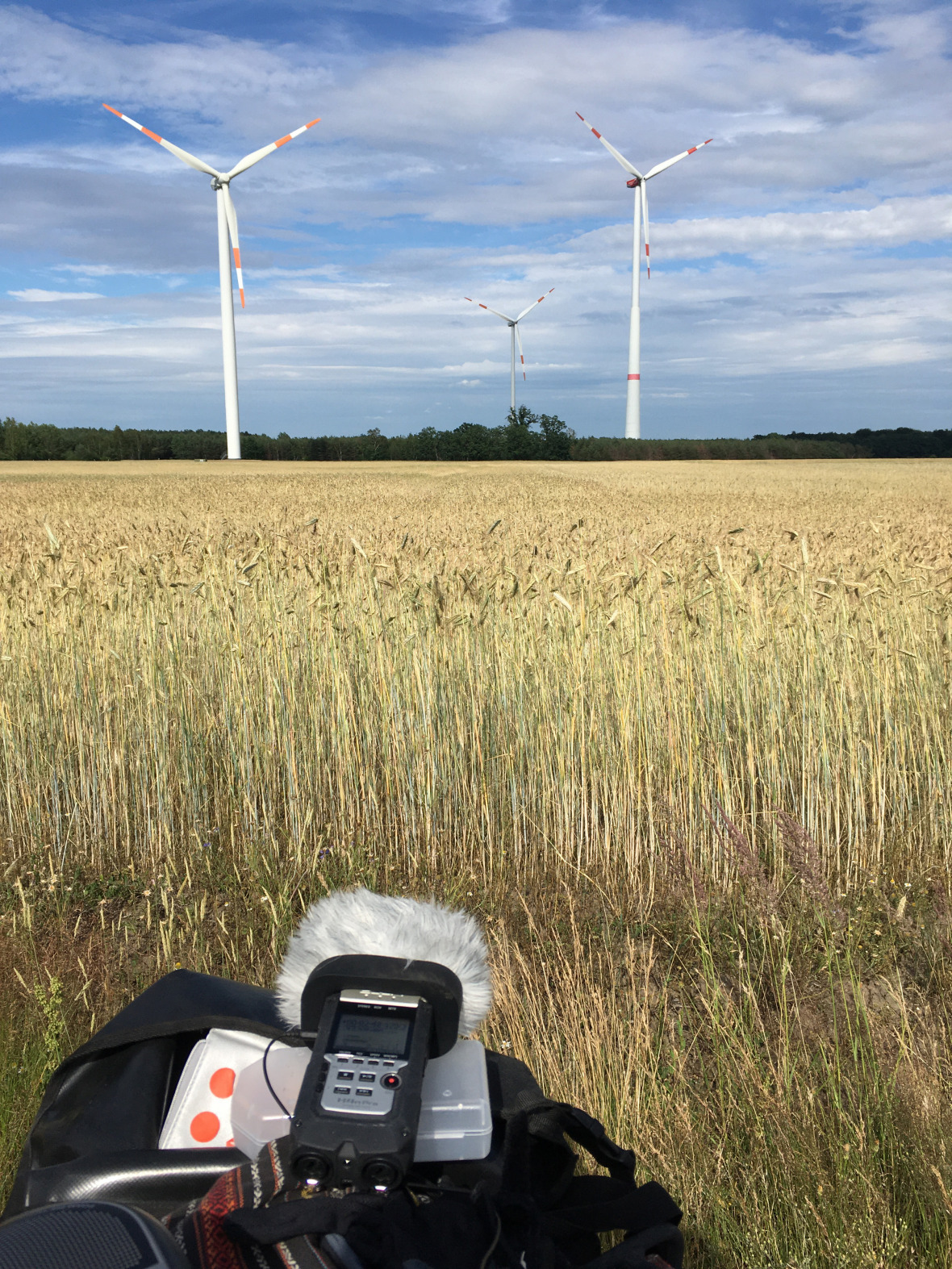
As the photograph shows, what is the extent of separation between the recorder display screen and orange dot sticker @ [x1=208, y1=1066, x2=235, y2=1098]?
350mm

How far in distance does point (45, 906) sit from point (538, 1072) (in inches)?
83.9

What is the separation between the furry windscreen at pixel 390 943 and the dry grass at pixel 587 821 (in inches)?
29.7

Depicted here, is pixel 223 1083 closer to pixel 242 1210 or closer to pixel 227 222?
pixel 242 1210

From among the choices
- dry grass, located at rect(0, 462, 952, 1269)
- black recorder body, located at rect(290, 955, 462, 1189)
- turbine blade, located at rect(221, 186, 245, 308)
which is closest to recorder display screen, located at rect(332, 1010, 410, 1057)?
black recorder body, located at rect(290, 955, 462, 1189)

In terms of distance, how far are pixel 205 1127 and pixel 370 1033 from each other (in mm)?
397

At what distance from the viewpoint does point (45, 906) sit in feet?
11.1

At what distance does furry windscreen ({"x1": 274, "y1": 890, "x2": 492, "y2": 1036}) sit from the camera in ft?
4.40

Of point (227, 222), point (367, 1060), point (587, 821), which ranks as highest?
point (227, 222)

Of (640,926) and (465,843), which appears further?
(465,843)

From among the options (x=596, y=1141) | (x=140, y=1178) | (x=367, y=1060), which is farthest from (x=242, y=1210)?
(x=596, y=1141)

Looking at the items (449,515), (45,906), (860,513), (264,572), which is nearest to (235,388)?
(449,515)

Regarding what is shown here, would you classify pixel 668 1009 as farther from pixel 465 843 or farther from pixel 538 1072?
pixel 465 843

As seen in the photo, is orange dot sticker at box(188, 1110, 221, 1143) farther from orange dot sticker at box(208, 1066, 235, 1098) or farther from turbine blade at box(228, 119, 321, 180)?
turbine blade at box(228, 119, 321, 180)

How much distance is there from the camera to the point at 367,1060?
3.80 feet
